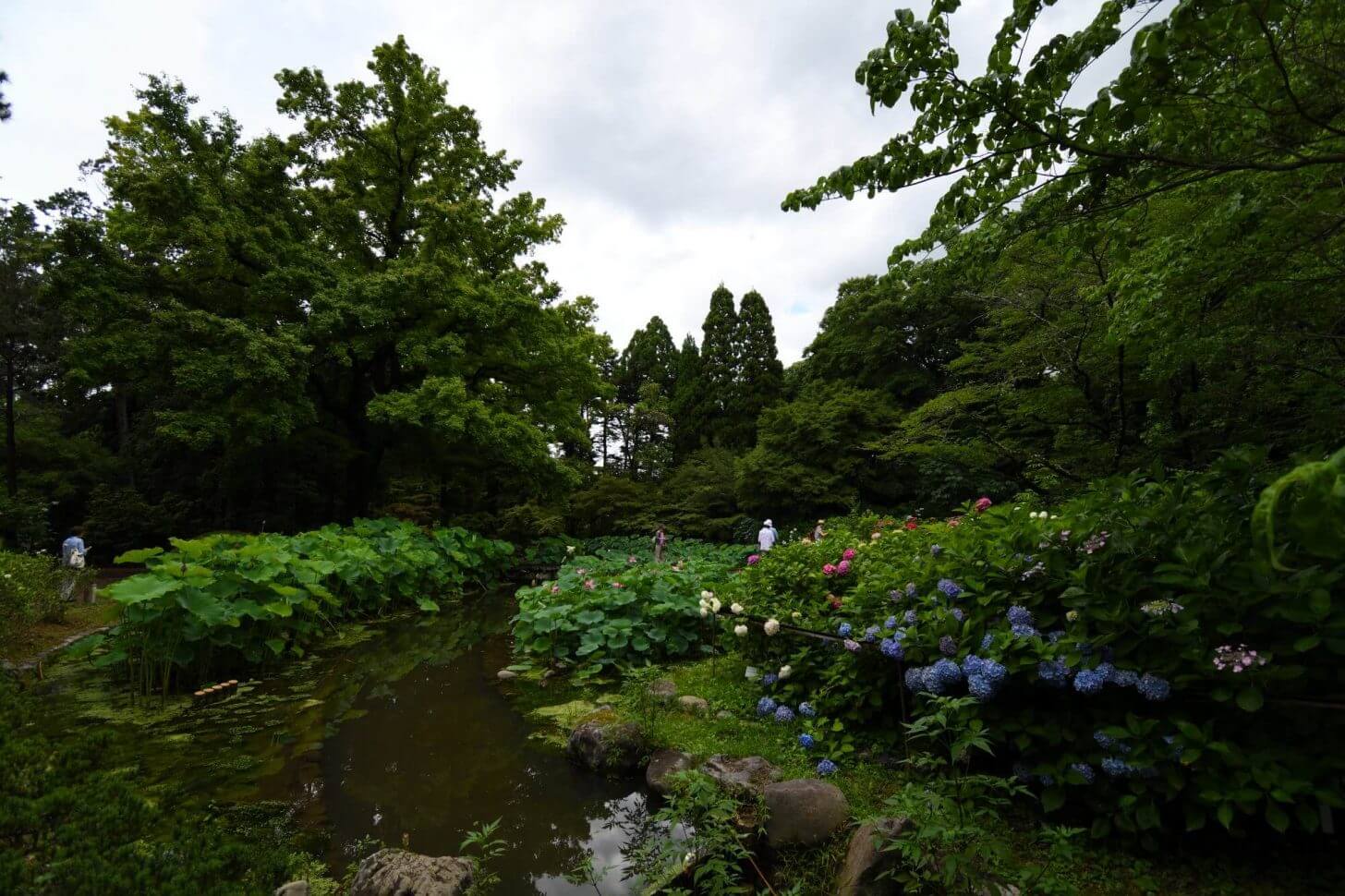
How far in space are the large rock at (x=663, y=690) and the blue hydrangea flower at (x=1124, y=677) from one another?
9.95 feet

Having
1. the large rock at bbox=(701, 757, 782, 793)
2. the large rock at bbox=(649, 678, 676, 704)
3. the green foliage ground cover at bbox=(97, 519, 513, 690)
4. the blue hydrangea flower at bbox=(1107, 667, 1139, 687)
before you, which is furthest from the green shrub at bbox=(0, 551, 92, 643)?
the blue hydrangea flower at bbox=(1107, 667, 1139, 687)

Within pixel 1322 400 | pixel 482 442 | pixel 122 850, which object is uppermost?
pixel 482 442

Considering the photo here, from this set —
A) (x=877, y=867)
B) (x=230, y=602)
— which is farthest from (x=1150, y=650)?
(x=230, y=602)

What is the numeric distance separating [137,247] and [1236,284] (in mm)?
15395

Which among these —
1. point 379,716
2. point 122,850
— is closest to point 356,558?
point 379,716

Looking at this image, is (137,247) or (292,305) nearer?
(137,247)

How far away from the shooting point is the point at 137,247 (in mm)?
10383

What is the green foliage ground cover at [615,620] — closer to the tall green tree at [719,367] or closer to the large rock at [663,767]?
the large rock at [663,767]

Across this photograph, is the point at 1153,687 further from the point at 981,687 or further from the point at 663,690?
the point at 663,690

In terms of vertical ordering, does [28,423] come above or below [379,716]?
above

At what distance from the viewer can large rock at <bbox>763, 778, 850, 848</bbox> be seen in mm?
2383

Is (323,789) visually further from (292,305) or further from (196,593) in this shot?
(292,305)

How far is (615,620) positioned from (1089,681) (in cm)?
447

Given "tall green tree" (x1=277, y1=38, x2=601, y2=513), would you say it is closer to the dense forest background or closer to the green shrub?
the dense forest background
